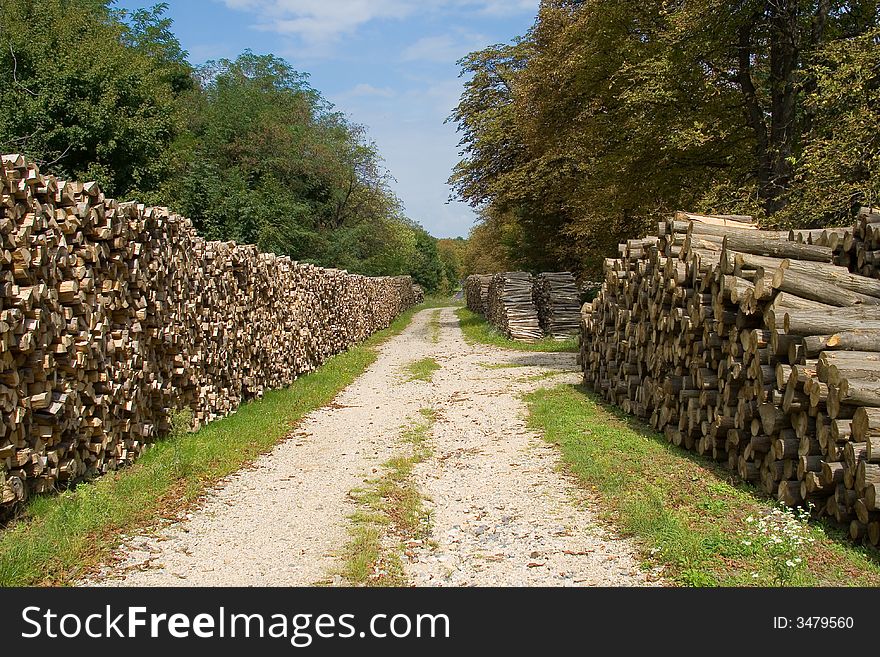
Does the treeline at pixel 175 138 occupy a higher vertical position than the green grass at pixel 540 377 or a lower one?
higher

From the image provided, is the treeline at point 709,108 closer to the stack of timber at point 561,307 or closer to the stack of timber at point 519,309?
the stack of timber at point 561,307

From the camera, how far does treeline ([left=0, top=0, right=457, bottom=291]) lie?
23.9 meters

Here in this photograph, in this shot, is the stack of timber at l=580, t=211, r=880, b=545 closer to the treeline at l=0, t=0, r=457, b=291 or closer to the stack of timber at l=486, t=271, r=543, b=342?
the stack of timber at l=486, t=271, r=543, b=342

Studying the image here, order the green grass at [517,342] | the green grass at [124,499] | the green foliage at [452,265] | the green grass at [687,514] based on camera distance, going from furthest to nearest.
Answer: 1. the green foliage at [452,265]
2. the green grass at [517,342]
3. the green grass at [124,499]
4. the green grass at [687,514]

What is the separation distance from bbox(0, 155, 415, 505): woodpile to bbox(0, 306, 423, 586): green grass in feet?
0.72

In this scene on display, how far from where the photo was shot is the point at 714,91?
55.4ft

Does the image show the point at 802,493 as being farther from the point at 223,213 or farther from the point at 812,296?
the point at 223,213

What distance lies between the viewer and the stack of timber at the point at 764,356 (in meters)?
5.37

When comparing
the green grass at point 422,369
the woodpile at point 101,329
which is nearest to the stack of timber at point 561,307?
the green grass at point 422,369

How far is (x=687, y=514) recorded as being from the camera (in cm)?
582

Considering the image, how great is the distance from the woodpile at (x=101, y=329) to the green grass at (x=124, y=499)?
0.72 feet

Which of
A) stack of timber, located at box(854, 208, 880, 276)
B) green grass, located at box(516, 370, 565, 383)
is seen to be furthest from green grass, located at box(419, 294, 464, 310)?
stack of timber, located at box(854, 208, 880, 276)

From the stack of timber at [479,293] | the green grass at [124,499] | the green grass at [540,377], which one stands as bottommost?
the green grass at [540,377]
